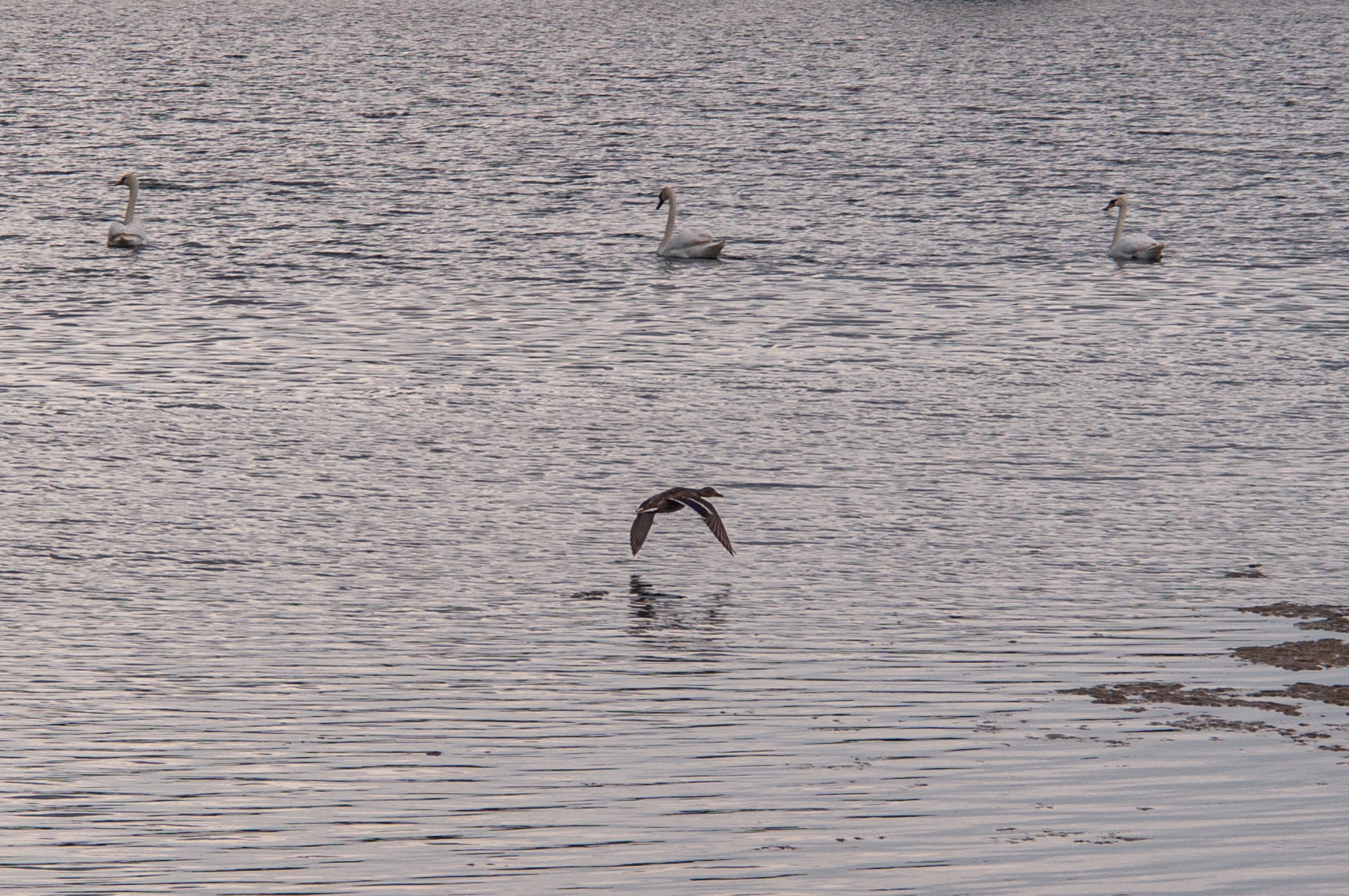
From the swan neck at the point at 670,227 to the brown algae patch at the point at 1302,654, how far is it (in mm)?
21560

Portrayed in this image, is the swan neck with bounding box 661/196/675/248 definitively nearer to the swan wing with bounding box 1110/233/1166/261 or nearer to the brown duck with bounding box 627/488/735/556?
the swan wing with bounding box 1110/233/1166/261

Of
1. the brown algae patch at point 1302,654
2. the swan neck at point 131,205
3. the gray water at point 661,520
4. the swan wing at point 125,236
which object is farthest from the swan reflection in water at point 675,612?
the swan neck at point 131,205

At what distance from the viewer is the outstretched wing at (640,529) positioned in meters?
16.6

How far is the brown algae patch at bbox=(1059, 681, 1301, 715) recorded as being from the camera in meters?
12.9

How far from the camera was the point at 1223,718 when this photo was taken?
41.4 ft

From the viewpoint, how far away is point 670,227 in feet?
119

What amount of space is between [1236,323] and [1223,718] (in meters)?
17.3

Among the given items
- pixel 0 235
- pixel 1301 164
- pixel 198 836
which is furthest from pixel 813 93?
pixel 198 836

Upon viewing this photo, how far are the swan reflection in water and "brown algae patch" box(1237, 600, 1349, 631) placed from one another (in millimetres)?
4049

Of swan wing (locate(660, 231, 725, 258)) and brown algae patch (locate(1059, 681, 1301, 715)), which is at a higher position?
swan wing (locate(660, 231, 725, 258))

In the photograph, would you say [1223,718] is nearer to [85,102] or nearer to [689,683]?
A: [689,683]

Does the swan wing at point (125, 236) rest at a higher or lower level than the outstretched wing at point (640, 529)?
→ higher

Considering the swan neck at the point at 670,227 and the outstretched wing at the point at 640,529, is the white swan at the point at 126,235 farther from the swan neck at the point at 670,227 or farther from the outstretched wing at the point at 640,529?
the outstretched wing at the point at 640,529

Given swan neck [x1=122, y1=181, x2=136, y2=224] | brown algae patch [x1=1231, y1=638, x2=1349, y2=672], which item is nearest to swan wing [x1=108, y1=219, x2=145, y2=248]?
swan neck [x1=122, y1=181, x2=136, y2=224]
